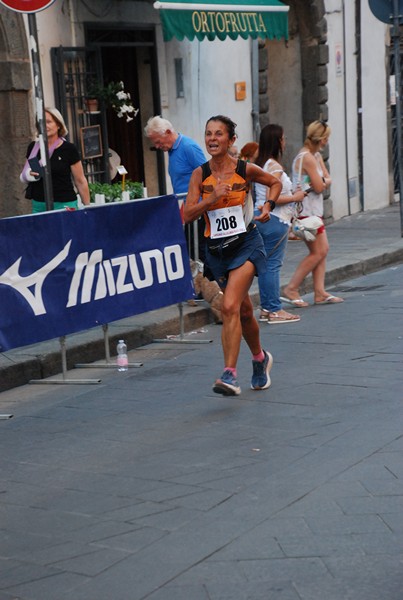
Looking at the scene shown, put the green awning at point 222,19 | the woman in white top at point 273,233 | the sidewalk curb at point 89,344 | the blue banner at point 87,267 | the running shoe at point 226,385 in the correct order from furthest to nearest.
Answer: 1. the green awning at point 222,19
2. the woman in white top at point 273,233
3. the sidewalk curb at point 89,344
4. the blue banner at point 87,267
5. the running shoe at point 226,385

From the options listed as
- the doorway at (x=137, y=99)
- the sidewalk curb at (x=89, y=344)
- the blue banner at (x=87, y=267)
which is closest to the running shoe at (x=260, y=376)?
the blue banner at (x=87, y=267)

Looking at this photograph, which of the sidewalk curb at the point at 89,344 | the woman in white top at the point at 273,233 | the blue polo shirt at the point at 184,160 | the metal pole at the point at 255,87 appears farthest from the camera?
the metal pole at the point at 255,87

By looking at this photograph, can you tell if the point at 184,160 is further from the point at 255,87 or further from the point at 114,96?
the point at 255,87

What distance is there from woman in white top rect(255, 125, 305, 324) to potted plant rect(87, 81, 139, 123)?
12.1 ft

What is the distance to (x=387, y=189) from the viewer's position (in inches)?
835

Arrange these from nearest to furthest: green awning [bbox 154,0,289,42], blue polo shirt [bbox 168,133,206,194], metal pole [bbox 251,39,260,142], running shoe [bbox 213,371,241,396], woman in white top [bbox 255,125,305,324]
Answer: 1. running shoe [bbox 213,371,241,396]
2. woman in white top [bbox 255,125,305,324]
3. blue polo shirt [bbox 168,133,206,194]
4. green awning [bbox 154,0,289,42]
5. metal pole [bbox 251,39,260,142]

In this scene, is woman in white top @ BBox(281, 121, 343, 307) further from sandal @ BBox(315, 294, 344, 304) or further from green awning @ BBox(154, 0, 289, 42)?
green awning @ BBox(154, 0, 289, 42)

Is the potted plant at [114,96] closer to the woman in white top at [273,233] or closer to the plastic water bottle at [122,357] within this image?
the woman in white top at [273,233]

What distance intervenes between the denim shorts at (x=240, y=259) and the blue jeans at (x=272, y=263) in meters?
2.52

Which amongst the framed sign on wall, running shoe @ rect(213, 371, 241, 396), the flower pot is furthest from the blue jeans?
the flower pot

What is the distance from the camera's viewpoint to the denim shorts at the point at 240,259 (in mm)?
7875

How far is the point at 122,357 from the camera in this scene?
909 cm

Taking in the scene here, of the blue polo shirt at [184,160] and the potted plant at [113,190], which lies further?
the potted plant at [113,190]

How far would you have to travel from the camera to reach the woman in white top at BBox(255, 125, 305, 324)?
1061 cm
